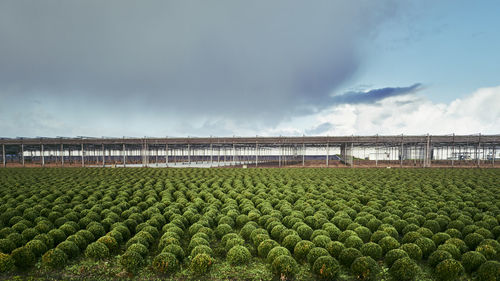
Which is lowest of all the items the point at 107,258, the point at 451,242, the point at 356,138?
the point at 107,258

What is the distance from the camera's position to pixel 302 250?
10.5 metres

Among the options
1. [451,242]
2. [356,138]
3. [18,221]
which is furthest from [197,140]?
[451,242]

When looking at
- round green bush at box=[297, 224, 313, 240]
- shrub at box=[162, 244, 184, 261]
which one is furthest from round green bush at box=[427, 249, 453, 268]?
shrub at box=[162, 244, 184, 261]

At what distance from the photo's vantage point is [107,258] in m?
10.9

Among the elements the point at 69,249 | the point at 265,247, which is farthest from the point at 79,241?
the point at 265,247

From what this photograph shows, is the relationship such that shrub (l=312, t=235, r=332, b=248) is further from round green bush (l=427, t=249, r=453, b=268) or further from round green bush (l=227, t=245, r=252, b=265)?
round green bush (l=427, t=249, r=453, b=268)

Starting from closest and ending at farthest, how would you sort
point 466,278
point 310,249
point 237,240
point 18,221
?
point 466,278, point 310,249, point 237,240, point 18,221

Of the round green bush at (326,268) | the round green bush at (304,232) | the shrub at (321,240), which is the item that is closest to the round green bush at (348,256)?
the round green bush at (326,268)

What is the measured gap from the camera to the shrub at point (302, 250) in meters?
10.5

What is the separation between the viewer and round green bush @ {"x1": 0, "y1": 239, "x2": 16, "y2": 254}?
35.7ft

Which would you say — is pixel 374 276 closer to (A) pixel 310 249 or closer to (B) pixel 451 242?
(A) pixel 310 249

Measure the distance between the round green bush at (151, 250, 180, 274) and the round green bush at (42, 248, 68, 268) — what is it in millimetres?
3466

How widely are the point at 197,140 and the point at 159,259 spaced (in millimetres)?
44399

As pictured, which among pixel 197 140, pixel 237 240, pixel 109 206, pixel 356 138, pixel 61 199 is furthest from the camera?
pixel 197 140
